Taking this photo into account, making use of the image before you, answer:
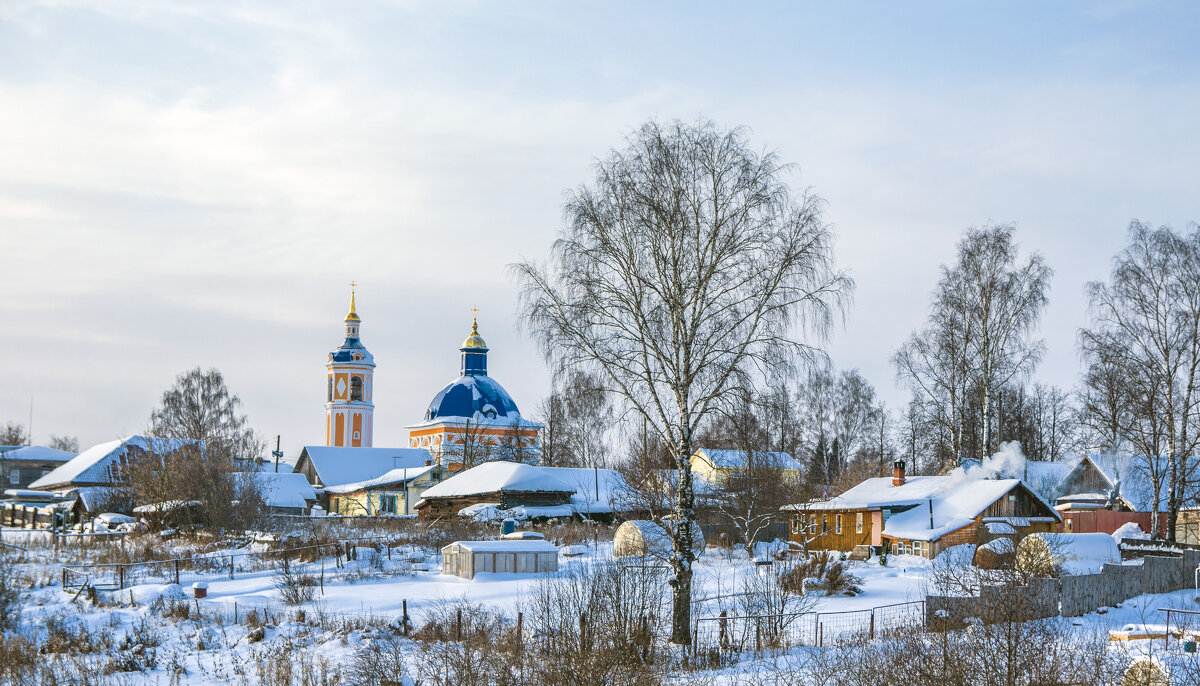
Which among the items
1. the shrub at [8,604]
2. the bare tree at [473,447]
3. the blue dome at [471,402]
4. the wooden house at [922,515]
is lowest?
the shrub at [8,604]

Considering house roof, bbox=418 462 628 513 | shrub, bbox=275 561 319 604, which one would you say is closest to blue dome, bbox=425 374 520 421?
house roof, bbox=418 462 628 513

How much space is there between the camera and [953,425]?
132 ft

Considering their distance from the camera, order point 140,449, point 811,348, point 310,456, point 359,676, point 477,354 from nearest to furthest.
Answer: point 359,676, point 811,348, point 140,449, point 310,456, point 477,354

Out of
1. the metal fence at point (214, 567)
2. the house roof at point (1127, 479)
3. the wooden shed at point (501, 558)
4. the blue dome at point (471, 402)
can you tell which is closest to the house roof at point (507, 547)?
the wooden shed at point (501, 558)

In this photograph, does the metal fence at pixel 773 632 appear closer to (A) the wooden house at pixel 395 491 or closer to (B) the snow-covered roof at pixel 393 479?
(A) the wooden house at pixel 395 491

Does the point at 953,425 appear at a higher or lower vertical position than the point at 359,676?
higher

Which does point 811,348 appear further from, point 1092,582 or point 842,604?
point 1092,582

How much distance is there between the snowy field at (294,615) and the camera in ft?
67.4

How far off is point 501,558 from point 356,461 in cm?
5088

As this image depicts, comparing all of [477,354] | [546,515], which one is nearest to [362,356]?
[477,354]

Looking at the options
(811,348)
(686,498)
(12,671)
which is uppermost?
(811,348)

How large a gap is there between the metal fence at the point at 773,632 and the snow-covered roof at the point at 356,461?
61.0m

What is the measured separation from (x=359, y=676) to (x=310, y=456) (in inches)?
2577

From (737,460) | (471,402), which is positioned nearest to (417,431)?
(471,402)
